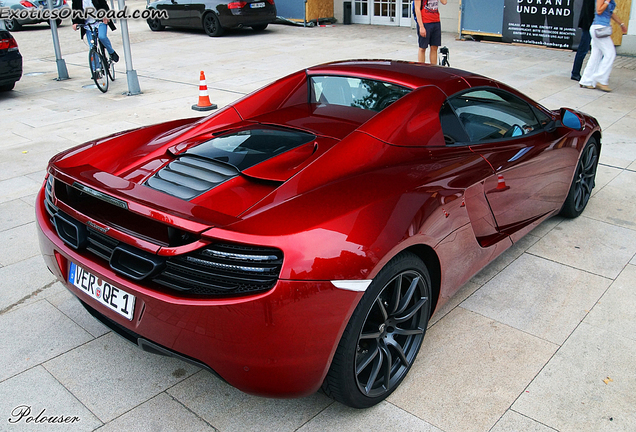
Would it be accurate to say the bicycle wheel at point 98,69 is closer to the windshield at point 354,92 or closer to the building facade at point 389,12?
the windshield at point 354,92

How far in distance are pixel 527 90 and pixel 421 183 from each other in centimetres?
752

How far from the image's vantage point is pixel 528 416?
2.65 metres

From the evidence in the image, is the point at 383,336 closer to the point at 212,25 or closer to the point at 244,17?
the point at 244,17

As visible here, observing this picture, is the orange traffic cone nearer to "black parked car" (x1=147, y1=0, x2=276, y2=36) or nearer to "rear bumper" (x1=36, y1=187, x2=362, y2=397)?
"rear bumper" (x1=36, y1=187, x2=362, y2=397)

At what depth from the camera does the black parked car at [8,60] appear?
918 centimetres

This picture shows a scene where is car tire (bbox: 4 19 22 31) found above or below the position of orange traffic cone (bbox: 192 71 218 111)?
above

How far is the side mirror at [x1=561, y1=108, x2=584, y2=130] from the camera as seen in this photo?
4402 mm

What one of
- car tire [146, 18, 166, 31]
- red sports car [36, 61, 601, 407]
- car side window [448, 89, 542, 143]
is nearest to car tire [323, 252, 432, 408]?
red sports car [36, 61, 601, 407]

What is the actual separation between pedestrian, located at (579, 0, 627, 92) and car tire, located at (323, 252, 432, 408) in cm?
795

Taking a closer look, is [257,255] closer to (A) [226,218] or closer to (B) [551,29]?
(A) [226,218]

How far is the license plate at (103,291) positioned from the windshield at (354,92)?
177 centimetres

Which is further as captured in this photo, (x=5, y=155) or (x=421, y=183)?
(x=5, y=155)

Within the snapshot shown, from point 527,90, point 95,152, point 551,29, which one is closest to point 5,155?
point 95,152

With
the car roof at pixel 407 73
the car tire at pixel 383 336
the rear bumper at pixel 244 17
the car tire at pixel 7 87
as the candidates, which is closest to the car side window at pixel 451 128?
the car roof at pixel 407 73
